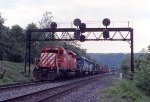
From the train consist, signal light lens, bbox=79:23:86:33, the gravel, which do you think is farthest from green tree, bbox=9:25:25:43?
the gravel

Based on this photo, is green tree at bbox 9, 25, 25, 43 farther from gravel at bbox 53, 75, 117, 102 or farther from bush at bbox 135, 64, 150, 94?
bush at bbox 135, 64, 150, 94

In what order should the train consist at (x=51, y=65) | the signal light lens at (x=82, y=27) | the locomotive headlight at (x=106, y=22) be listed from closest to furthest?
the train consist at (x=51, y=65), the locomotive headlight at (x=106, y=22), the signal light lens at (x=82, y=27)

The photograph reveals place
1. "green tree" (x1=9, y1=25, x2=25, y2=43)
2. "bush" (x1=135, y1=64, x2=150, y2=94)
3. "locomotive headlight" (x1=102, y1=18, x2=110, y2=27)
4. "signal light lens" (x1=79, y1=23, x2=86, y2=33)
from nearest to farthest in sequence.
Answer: "bush" (x1=135, y1=64, x2=150, y2=94)
"locomotive headlight" (x1=102, y1=18, x2=110, y2=27)
"signal light lens" (x1=79, y1=23, x2=86, y2=33)
"green tree" (x1=9, y1=25, x2=25, y2=43)

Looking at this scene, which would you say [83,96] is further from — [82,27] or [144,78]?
[82,27]

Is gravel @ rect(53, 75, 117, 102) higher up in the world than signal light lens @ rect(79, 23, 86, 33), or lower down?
lower down

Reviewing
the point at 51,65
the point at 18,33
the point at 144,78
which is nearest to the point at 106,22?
the point at 51,65

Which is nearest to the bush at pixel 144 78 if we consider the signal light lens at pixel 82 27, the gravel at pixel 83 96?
the gravel at pixel 83 96

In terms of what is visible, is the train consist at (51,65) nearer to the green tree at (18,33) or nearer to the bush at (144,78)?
the bush at (144,78)

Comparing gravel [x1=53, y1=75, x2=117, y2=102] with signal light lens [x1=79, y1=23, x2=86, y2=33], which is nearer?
gravel [x1=53, y1=75, x2=117, y2=102]

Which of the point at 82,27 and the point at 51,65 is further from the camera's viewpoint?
the point at 82,27

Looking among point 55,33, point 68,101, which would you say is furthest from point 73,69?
point 68,101

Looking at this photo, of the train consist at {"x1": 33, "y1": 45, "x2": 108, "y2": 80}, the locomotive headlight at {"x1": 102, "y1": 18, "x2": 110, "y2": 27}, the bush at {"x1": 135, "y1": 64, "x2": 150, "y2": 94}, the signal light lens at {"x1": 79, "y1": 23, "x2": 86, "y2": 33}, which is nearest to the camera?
the bush at {"x1": 135, "y1": 64, "x2": 150, "y2": 94}

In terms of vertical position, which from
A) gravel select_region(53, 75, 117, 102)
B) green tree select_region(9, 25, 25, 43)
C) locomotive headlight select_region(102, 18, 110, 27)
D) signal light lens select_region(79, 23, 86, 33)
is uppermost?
green tree select_region(9, 25, 25, 43)

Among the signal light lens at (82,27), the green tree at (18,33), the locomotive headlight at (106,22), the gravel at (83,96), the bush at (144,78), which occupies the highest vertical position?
the green tree at (18,33)
